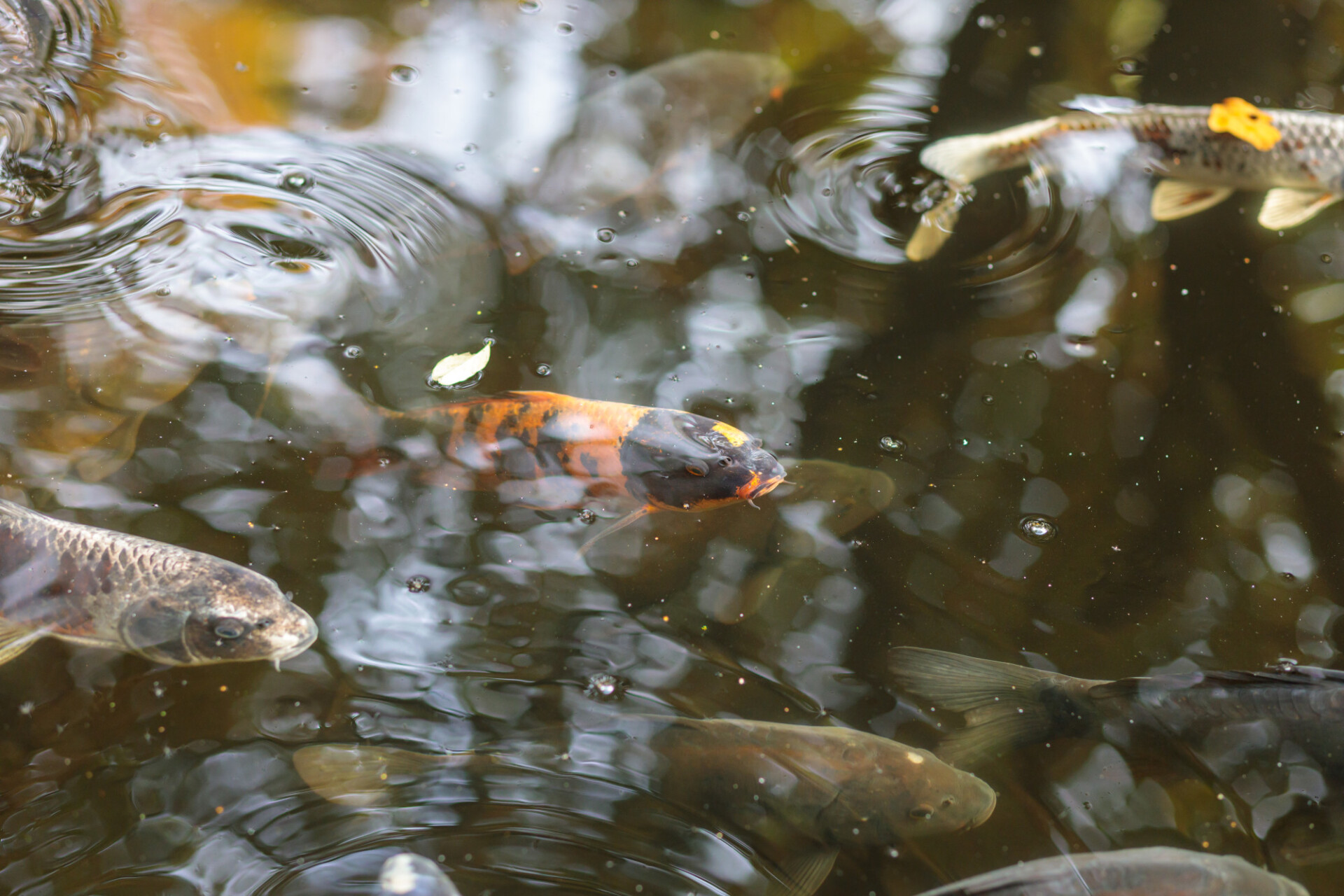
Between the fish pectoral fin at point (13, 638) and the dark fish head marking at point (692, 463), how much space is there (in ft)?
5.16

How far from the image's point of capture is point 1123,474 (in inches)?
107

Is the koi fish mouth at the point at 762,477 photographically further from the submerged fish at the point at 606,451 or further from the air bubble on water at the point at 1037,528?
the air bubble on water at the point at 1037,528

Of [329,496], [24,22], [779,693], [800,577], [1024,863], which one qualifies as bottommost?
[1024,863]

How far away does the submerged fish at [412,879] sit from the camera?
6.01 ft

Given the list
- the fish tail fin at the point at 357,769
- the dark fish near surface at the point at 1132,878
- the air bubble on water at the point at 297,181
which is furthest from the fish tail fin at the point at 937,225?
the fish tail fin at the point at 357,769

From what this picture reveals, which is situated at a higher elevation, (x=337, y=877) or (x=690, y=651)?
(x=690, y=651)

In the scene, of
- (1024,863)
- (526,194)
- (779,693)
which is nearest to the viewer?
(1024,863)

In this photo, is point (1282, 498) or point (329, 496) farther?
point (1282, 498)

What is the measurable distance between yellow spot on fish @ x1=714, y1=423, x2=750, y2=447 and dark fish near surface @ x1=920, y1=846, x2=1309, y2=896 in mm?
1238

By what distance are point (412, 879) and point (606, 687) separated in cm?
64

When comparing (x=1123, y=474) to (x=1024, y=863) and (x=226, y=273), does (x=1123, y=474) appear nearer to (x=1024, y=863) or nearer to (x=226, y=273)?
(x=1024, y=863)

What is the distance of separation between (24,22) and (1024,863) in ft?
14.8

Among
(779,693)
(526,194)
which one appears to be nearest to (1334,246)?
(779,693)

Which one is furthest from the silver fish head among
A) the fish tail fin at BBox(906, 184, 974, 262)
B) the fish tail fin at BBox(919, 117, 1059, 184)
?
the fish tail fin at BBox(919, 117, 1059, 184)
